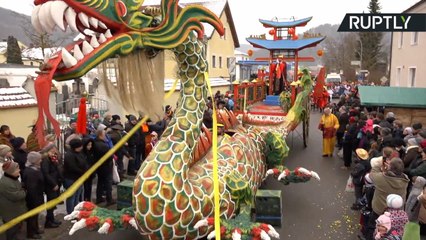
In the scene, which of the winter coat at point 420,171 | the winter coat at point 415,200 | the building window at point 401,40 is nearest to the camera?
the winter coat at point 415,200

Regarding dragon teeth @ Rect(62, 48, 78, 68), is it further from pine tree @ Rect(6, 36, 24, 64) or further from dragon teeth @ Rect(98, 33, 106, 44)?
pine tree @ Rect(6, 36, 24, 64)

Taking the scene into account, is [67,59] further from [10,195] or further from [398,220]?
[398,220]

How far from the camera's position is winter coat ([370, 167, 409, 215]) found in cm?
447

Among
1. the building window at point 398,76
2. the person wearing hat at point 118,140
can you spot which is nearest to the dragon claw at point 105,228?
the person wearing hat at point 118,140

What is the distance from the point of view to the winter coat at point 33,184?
4992 millimetres

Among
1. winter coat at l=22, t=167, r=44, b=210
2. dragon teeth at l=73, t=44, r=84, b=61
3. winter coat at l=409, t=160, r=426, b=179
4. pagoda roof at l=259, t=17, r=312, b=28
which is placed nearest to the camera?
dragon teeth at l=73, t=44, r=84, b=61

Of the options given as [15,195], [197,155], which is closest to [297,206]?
[197,155]

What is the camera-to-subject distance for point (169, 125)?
3836 mm

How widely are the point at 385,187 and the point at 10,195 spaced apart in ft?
14.5

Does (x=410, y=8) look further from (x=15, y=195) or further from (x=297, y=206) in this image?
(x=15, y=195)

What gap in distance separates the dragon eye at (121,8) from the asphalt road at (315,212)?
3.37m

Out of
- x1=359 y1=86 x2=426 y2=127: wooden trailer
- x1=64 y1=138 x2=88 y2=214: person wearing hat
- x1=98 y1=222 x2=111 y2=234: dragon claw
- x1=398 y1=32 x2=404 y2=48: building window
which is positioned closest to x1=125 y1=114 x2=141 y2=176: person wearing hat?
x1=64 y1=138 x2=88 y2=214: person wearing hat

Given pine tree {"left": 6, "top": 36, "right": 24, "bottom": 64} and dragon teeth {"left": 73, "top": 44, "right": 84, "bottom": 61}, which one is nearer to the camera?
dragon teeth {"left": 73, "top": 44, "right": 84, "bottom": 61}

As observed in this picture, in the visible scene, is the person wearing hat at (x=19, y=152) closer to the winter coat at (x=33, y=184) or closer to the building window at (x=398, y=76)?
the winter coat at (x=33, y=184)
